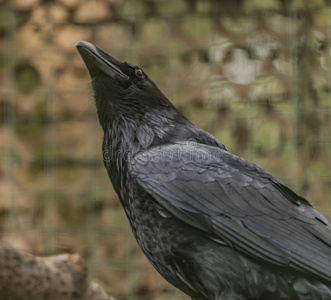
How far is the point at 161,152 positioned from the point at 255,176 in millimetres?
391

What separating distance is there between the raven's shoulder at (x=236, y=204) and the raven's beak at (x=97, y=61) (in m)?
0.37

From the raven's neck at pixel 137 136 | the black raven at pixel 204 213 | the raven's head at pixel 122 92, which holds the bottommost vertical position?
the black raven at pixel 204 213

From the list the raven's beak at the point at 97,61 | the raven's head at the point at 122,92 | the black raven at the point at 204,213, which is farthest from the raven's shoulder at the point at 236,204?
the raven's beak at the point at 97,61

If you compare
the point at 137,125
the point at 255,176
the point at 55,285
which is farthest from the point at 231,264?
the point at 55,285

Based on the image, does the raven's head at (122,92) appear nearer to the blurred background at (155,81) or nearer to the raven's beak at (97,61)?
the raven's beak at (97,61)

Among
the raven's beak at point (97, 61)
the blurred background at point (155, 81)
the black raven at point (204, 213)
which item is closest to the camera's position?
the black raven at point (204, 213)

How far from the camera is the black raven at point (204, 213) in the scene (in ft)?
8.25

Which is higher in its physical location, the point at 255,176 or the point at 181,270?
the point at 255,176

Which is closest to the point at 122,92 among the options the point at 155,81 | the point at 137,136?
the point at 137,136

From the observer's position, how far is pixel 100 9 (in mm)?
6062

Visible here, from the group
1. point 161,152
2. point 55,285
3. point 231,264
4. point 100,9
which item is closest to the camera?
point 231,264

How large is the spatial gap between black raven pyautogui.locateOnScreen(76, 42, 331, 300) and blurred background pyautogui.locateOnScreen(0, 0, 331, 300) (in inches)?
115

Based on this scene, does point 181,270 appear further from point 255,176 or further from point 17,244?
point 17,244

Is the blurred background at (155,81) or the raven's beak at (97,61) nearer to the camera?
the raven's beak at (97,61)
